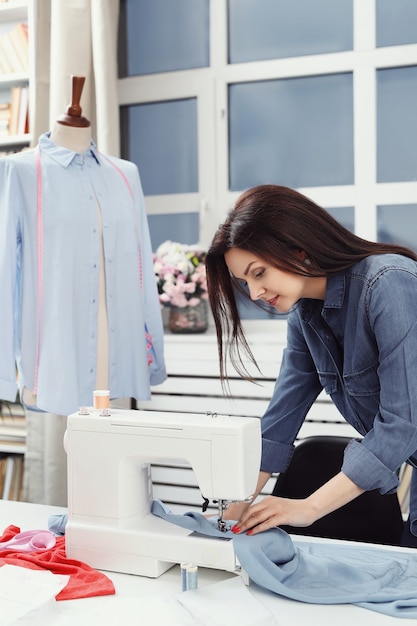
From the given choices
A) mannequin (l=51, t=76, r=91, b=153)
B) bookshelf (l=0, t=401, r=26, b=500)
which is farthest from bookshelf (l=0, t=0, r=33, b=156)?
bookshelf (l=0, t=401, r=26, b=500)

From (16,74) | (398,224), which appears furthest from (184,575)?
(16,74)

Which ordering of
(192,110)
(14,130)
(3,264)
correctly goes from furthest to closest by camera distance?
(192,110) < (14,130) < (3,264)

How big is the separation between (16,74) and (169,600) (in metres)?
2.76

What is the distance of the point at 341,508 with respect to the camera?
2020 millimetres

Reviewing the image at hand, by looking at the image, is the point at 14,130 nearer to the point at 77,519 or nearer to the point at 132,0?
the point at 132,0

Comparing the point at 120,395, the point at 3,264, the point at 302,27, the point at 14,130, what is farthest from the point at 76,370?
the point at 302,27

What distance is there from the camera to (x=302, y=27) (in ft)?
11.4

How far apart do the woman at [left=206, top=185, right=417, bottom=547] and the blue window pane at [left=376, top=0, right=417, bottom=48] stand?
210 cm

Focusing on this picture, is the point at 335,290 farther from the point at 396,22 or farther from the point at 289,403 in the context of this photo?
the point at 396,22

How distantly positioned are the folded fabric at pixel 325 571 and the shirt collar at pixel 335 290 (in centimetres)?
47

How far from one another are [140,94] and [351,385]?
2.60 metres

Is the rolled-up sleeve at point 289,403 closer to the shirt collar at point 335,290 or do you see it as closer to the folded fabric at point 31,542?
the shirt collar at point 335,290

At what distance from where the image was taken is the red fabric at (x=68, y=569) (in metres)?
1.33

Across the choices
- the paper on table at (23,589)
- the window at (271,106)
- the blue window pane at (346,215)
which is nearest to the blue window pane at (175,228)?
the window at (271,106)
